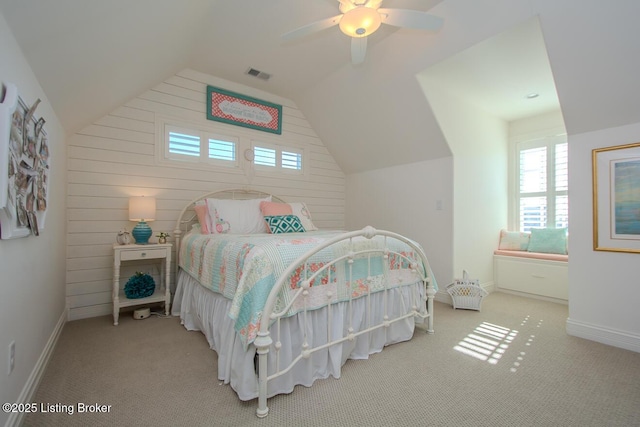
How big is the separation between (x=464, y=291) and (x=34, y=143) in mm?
3662

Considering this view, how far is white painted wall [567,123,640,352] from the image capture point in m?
2.22

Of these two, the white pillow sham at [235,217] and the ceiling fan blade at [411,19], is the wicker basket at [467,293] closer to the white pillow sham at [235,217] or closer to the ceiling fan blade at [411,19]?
the white pillow sham at [235,217]

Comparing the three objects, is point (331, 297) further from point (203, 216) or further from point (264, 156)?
point (264, 156)

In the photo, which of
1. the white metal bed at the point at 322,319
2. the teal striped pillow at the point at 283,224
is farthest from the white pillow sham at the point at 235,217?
the white metal bed at the point at 322,319

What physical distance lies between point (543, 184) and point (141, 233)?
4.95 metres

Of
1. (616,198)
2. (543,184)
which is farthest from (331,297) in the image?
(543,184)

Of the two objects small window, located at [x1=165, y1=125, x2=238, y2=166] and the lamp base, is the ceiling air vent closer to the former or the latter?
small window, located at [x1=165, y1=125, x2=238, y2=166]

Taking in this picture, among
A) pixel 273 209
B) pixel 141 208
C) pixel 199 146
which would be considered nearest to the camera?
pixel 141 208

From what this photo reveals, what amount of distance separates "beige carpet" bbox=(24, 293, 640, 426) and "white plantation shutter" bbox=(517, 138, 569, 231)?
2.05m

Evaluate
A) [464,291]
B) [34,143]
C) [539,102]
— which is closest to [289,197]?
[464,291]

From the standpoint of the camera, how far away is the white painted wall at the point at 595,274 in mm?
2217

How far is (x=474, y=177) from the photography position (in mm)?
3725

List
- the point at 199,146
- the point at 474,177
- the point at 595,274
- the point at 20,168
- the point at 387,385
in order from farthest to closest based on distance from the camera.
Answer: the point at 474,177, the point at 199,146, the point at 595,274, the point at 387,385, the point at 20,168

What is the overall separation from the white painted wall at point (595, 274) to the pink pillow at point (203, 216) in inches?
133
